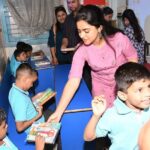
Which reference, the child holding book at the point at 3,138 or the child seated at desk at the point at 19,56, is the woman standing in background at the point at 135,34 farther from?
the child holding book at the point at 3,138

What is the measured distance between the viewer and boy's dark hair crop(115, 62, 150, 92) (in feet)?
4.56

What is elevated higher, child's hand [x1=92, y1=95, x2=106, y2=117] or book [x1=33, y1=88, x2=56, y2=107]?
child's hand [x1=92, y1=95, x2=106, y2=117]

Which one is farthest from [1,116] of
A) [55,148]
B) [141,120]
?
[55,148]

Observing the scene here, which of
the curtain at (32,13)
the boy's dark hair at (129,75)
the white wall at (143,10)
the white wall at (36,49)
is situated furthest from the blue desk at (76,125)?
the white wall at (143,10)

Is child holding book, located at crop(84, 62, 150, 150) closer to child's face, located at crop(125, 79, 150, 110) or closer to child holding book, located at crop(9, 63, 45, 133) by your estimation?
child's face, located at crop(125, 79, 150, 110)

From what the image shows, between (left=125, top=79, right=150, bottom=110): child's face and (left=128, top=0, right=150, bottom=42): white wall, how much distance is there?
13.4 feet

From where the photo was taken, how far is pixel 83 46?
1985 mm

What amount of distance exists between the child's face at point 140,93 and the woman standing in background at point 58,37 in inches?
97.0

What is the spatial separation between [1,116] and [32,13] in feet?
11.1

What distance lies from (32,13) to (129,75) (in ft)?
12.3

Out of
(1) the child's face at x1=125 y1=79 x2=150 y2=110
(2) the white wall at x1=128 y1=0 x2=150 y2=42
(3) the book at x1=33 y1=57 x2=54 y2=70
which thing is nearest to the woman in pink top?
(1) the child's face at x1=125 y1=79 x2=150 y2=110

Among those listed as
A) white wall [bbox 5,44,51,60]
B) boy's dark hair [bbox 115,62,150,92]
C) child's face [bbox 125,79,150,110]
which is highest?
boy's dark hair [bbox 115,62,150,92]

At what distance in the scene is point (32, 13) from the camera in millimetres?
4824

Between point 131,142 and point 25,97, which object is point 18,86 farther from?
point 131,142
